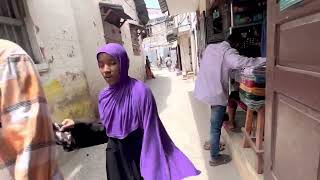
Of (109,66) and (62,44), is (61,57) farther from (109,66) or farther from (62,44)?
(109,66)

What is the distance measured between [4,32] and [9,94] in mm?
2824

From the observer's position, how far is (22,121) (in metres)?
0.83

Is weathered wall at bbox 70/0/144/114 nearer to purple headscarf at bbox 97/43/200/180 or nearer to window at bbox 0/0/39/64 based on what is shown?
window at bbox 0/0/39/64

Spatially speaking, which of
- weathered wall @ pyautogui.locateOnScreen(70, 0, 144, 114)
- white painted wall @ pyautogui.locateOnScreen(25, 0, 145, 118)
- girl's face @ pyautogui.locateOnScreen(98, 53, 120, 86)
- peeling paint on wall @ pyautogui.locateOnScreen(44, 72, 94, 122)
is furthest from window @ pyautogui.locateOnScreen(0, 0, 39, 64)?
girl's face @ pyautogui.locateOnScreen(98, 53, 120, 86)

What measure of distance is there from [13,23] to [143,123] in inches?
109

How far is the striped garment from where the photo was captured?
2.72ft

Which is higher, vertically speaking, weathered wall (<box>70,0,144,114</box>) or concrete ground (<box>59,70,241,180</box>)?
weathered wall (<box>70,0,144,114</box>)

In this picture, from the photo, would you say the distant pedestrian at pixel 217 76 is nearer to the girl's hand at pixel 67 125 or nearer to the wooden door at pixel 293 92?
the wooden door at pixel 293 92

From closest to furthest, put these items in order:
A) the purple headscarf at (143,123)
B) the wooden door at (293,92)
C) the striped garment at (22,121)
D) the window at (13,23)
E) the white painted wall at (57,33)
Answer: the striped garment at (22,121) → the wooden door at (293,92) → the purple headscarf at (143,123) → the window at (13,23) → the white painted wall at (57,33)

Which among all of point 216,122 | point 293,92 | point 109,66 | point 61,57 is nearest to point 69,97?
point 61,57

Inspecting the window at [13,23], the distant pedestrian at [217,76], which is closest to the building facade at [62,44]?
the window at [13,23]

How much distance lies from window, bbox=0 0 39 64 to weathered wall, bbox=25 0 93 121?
118 mm

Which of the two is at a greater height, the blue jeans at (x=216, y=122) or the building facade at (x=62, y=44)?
the building facade at (x=62, y=44)

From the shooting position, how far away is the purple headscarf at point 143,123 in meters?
1.62
